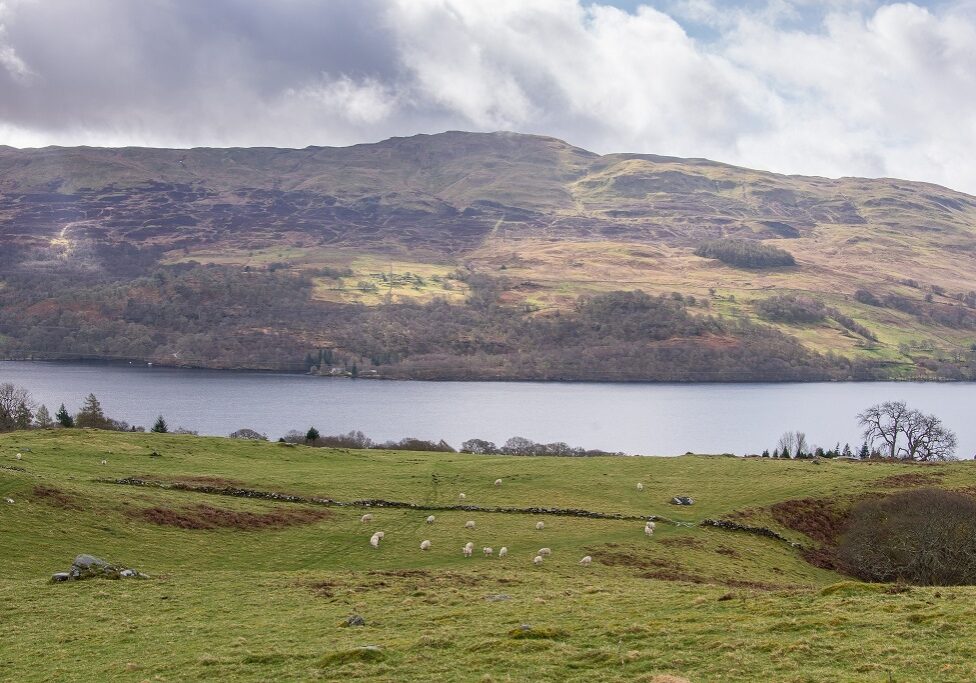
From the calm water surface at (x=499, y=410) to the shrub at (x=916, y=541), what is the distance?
69.3 m

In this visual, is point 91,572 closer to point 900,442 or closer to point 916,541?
point 916,541

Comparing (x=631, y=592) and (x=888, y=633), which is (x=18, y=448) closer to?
(x=631, y=592)

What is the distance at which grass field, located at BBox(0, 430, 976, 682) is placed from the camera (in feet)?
56.7

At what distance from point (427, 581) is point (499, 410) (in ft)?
418

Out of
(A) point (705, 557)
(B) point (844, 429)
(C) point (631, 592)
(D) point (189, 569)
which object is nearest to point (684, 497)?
(A) point (705, 557)

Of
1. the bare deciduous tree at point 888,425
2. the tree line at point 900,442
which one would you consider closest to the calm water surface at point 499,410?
the tree line at point 900,442

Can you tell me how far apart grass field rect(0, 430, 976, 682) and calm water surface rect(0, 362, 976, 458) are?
211ft

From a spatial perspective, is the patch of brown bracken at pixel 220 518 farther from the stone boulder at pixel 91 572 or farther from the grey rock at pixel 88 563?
the grey rock at pixel 88 563

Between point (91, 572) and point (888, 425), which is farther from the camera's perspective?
point (888, 425)

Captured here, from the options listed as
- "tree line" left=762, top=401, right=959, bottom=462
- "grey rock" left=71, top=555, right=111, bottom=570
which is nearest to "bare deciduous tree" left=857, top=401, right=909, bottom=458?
"tree line" left=762, top=401, right=959, bottom=462

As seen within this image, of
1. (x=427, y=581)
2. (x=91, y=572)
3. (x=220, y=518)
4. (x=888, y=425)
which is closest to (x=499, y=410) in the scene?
(x=888, y=425)

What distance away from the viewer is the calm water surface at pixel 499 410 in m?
125

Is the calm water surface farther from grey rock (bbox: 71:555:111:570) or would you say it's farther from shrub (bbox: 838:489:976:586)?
grey rock (bbox: 71:555:111:570)

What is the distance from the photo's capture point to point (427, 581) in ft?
93.6
